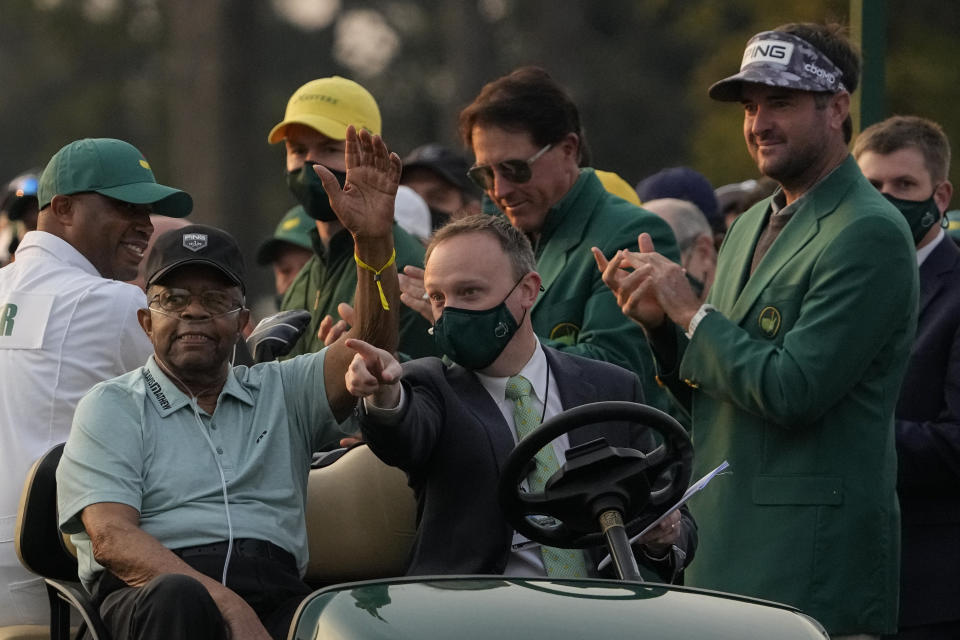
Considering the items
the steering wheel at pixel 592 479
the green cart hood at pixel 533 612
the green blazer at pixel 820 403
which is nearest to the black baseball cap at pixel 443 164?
the green blazer at pixel 820 403

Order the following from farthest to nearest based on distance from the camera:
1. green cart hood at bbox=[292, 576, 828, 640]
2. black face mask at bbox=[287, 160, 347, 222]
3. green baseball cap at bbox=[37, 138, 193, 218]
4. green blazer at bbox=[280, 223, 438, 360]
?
black face mask at bbox=[287, 160, 347, 222] → green blazer at bbox=[280, 223, 438, 360] → green baseball cap at bbox=[37, 138, 193, 218] → green cart hood at bbox=[292, 576, 828, 640]

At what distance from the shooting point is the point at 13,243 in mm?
8750

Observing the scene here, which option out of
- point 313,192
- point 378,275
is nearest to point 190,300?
point 378,275

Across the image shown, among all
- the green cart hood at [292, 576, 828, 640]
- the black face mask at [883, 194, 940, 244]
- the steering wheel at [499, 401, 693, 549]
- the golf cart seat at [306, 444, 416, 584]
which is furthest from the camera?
the black face mask at [883, 194, 940, 244]

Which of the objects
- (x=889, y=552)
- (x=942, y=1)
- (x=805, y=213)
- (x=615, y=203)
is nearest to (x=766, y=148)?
(x=805, y=213)

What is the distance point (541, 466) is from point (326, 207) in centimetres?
210

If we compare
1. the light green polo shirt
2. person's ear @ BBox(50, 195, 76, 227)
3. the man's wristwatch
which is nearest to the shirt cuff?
the light green polo shirt

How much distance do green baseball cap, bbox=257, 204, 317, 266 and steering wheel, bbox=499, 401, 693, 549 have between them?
483 centimetres

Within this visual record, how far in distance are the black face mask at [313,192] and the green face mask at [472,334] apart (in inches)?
73.0

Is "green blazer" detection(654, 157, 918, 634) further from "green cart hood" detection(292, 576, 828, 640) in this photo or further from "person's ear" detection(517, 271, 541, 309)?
"green cart hood" detection(292, 576, 828, 640)

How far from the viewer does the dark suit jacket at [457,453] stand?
484 cm

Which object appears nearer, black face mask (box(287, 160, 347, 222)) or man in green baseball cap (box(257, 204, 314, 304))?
Answer: black face mask (box(287, 160, 347, 222))

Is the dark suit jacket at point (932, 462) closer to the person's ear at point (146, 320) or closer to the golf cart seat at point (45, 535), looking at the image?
the person's ear at point (146, 320)

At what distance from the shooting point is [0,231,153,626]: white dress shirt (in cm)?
556
